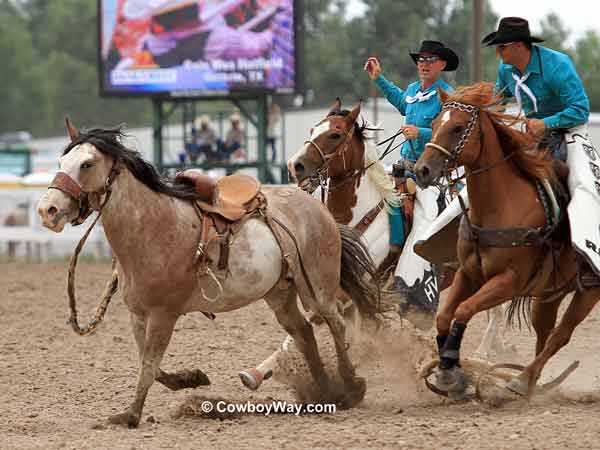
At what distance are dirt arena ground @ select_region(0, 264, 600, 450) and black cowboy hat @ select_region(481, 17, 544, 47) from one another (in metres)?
2.09

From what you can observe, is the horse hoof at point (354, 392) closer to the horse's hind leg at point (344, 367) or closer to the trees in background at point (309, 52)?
the horse's hind leg at point (344, 367)

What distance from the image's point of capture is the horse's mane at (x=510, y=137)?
19.2ft

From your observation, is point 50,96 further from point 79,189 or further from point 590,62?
point 79,189

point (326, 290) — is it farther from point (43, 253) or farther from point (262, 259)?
point (43, 253)

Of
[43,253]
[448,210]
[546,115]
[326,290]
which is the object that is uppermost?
[546,115]

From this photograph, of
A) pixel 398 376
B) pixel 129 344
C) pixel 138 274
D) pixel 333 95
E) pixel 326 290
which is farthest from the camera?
pixel 333 95

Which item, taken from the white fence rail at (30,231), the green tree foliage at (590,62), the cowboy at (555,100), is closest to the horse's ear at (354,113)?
the cowboy at (555,100)

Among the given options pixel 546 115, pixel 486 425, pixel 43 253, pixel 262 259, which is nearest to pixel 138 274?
pixel 262 259

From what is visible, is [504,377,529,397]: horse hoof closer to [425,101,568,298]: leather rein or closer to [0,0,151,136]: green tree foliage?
[425,101,568,298]: leather rein

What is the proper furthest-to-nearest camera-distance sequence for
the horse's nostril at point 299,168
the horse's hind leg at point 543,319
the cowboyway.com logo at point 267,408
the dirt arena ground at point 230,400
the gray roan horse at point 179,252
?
the horse's nostril at point 299,168 → the horse's hind leg at point 543,319 → the cowboyway.com logo at point 267,408 → the gray roan horse at point 179,252 → the dirt arena ground at point 230,400

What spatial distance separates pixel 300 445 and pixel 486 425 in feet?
3.11

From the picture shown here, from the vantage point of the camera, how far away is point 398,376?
704 centimetres

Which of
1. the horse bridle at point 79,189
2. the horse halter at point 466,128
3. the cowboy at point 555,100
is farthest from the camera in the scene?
the cowboy at point 555,100

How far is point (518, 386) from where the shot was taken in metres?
5.98
